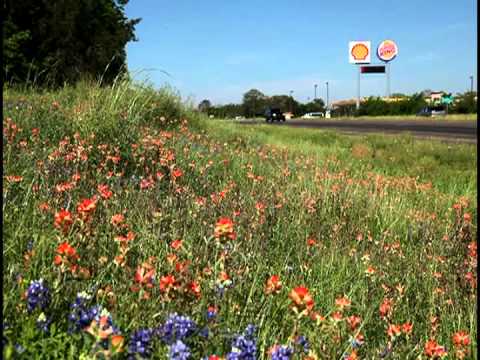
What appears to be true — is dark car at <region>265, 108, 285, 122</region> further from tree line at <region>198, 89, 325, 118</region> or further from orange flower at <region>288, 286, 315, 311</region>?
orange flower at <region>288, 286, 315, 311</region>

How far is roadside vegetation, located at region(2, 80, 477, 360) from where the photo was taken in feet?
5.16

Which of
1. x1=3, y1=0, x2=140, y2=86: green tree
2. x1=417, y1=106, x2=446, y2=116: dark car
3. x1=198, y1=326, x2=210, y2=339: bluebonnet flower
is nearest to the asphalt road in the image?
x1=3, y1=0, x2=140, y2=86: green tree

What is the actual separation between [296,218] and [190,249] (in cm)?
147

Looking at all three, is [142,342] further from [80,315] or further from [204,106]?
[204,106]

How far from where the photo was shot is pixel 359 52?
86688 mm

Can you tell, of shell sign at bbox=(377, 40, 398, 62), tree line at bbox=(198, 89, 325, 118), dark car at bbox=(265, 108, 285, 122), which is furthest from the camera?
tree line at bbox=(198, 89, 325, 118)

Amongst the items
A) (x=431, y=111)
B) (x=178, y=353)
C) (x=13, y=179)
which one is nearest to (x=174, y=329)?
(x=178, y=353)

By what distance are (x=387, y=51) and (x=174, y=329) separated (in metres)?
89.2

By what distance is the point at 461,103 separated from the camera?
5725cm

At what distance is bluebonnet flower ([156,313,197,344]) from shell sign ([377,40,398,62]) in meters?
88.9

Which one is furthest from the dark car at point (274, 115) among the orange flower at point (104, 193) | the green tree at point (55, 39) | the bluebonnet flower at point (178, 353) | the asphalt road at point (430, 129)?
the bluebonnet flower at point (178, 353)

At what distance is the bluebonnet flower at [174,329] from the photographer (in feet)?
4.87

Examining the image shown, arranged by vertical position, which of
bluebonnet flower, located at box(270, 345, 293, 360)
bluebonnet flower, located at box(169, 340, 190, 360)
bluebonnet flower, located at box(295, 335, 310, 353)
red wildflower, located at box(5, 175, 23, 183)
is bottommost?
bluebonnet flower, located at box(295, 335, 310, 353)

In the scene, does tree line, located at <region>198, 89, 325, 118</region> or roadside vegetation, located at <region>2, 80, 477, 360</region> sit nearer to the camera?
roadside vegetation, located at <region>2, 80, 477, 360</region>
